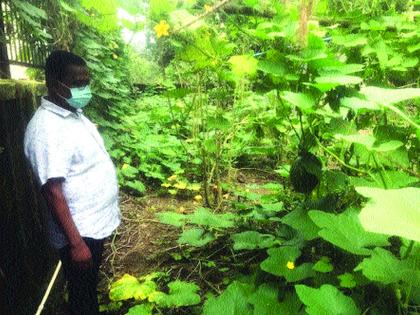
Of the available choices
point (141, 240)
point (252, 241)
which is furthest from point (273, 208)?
point (141, 240)

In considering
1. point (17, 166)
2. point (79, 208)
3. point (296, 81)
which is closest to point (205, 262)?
point (79, 208)

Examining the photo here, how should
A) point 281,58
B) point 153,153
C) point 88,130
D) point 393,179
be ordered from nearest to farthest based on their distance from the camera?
point 393,179 < point 281,58 < point 88,130 < point 153,153

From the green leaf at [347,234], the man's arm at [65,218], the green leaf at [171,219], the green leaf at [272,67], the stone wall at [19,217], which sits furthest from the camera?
the green leaf at [171,219]

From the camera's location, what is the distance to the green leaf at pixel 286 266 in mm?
1759

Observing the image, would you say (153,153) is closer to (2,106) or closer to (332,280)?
(2,106)

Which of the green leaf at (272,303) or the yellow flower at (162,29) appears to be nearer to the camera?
the green leaf at (272,303)

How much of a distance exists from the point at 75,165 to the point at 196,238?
118 cm

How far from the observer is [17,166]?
2178 millimetres

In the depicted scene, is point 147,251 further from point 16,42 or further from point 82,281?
point 16,42

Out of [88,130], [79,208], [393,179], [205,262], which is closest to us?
[393,179]

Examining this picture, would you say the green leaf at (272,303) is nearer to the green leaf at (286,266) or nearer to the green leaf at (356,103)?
the green leaf at (286,266)

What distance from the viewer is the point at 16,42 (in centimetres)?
246

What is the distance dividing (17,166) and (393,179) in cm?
202

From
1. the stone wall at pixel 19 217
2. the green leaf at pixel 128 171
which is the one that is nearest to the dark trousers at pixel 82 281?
the stone wall at pixel 19 217
